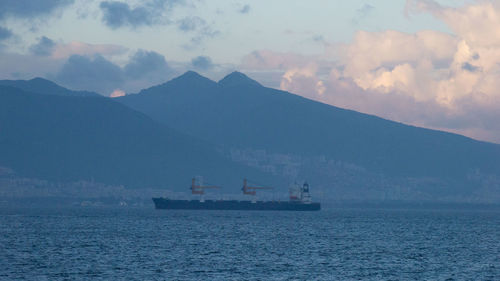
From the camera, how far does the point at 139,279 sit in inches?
2940

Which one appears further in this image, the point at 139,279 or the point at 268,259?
the point at 268,259

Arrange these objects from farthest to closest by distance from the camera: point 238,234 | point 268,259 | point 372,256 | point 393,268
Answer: point 238,234
point 372,256
point 268,259
point 393,268

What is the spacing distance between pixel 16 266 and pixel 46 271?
227 inches

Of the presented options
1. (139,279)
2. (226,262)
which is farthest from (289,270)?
(139,279)

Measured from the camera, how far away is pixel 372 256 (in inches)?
3917

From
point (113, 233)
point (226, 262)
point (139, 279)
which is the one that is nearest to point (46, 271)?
point (139, 279)

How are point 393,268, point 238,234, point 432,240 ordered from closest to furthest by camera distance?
point 393,268
point 432,240
point 238,234

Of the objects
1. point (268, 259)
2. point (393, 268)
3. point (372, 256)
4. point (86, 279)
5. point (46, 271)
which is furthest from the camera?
point (372, 256)

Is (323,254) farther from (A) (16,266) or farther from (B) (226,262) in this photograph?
(A) (16,266)

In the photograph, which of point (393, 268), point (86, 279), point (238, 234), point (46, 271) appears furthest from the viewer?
point (238, 234)

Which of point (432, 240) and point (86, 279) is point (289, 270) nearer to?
point (86, 279)

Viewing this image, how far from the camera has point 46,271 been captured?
7956 cm

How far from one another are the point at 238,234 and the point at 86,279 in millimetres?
68110

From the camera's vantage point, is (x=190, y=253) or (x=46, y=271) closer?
(x=46, y=271)
